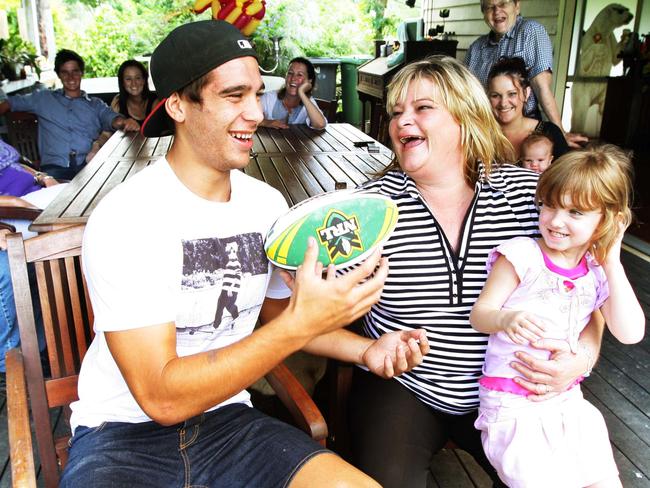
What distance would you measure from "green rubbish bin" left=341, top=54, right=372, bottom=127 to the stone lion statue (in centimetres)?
423

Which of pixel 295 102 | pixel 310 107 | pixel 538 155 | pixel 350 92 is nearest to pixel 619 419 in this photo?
pixel 538 155

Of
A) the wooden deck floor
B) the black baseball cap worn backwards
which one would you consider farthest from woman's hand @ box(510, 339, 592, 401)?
the black baseball cap worn backwards

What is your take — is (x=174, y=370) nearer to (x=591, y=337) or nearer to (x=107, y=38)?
(x=591, y=337)

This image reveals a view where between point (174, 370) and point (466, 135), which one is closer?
point (174, 370)

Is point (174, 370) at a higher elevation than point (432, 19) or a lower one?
lower

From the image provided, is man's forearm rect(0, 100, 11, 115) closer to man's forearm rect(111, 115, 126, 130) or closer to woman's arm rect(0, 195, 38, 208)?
man's forearm rect(111, 115, 126, 130)

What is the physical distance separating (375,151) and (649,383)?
2191mm

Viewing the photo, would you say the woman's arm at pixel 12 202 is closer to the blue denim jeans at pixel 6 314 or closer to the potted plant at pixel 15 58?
the blue denim jeans at pixel 6 314

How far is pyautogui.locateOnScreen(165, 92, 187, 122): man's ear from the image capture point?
54.1 inches

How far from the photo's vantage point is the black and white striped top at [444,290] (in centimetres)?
156

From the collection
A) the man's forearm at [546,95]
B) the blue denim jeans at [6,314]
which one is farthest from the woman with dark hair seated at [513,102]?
the blue denim jeans at [6,314]

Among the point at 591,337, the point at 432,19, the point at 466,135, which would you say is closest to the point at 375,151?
the point at 466,135

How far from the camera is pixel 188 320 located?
4.34 feet

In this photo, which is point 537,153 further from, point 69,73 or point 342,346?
point 69,73
